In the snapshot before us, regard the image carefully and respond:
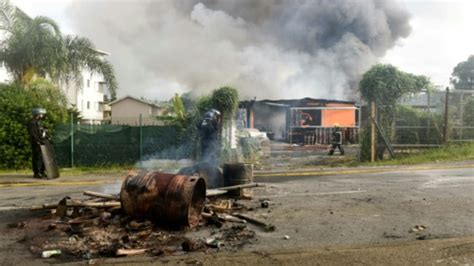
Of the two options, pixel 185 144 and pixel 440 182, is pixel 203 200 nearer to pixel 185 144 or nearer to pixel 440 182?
pixel 440 182

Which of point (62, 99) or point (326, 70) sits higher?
point (326, 70)

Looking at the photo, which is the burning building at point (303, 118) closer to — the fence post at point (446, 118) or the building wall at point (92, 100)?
the fence post at point (446, 118)

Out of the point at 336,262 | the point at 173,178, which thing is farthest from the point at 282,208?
the point at 336,262

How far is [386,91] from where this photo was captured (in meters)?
15.2

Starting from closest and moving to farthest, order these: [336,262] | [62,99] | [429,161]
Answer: [336,262]
[429,161]
[62,99]

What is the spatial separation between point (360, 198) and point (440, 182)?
2837 mm

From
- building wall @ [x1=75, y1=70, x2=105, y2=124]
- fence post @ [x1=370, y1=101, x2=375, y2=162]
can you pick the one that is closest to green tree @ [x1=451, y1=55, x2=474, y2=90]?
building wall @ [x1=75, y1=70, x2=105, y2=124]

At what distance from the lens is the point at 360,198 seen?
8242 mm

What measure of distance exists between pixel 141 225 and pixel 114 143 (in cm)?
965

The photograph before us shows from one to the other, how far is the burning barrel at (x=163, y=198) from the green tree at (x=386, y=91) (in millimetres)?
10076

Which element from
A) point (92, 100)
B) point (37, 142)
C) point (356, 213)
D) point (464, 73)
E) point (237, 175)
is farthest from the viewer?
point (464, 73)

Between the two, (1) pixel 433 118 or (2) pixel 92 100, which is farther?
(2) pixel 92 100

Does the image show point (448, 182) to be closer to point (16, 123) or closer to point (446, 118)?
point (446, 118)

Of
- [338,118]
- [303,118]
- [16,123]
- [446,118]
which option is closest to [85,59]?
[16,123]
